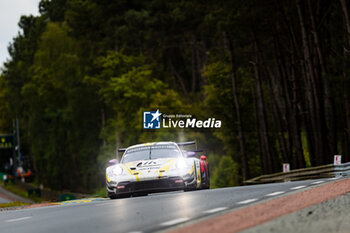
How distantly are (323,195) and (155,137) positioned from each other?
46.9m

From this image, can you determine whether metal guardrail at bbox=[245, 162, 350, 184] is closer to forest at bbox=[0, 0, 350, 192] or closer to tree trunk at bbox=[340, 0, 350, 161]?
tree trunk at bbox=[340, 0, 350, 161]

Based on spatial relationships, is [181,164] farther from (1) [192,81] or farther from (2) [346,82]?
(1) [192,81]

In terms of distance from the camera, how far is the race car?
1820 cm

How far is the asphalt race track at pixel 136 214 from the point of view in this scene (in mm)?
11664

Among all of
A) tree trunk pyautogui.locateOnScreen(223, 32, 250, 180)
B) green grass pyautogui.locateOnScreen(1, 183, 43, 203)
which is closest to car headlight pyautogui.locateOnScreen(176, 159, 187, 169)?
tree trunk pyautogui.locateOnScreen(223, 32, 250, 180)

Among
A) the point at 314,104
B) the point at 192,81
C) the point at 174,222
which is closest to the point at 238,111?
the point at 314,104

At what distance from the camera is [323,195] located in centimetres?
1395

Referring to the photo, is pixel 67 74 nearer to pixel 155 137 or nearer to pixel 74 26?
pixel 74 26

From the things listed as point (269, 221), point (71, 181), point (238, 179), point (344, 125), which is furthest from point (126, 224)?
point (71, 181)

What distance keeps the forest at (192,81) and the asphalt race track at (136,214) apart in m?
19.0

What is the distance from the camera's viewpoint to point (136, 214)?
13078 mm

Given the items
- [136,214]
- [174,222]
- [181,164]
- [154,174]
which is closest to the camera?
[174,222]

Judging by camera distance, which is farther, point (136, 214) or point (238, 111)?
point (238, 111)

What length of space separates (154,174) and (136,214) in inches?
200
